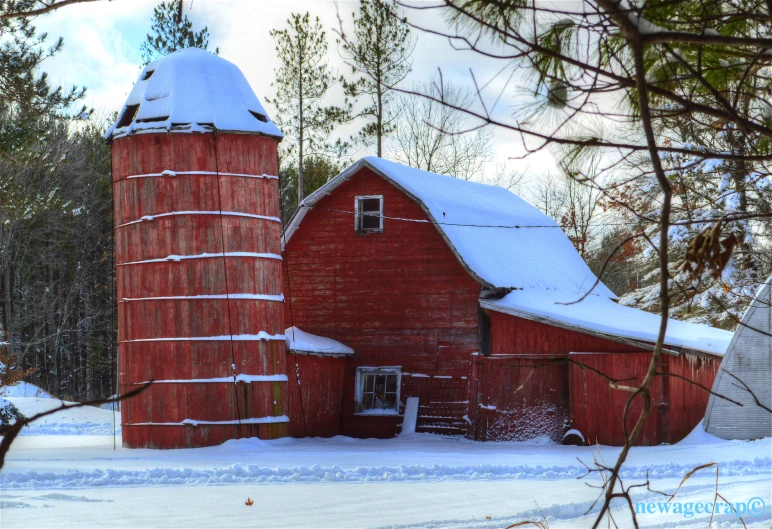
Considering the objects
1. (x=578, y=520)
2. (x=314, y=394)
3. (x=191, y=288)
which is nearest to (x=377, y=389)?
(x=314, y=394)

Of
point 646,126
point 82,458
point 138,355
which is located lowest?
point 82,458

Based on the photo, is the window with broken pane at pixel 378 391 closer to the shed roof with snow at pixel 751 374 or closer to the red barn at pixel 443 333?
the red barn at pixel 443 333

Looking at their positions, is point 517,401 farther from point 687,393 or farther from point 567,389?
point 687,393

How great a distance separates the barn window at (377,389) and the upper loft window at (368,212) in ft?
9.57

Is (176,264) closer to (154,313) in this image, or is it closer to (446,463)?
(154,313)

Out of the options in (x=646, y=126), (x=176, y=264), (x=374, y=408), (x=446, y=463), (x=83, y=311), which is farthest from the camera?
(x=83, y=311)

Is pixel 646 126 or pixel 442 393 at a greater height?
pixel 646 126

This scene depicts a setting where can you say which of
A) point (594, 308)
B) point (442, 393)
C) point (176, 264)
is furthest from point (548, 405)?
point (176, 264)

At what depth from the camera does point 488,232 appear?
20.6 metres

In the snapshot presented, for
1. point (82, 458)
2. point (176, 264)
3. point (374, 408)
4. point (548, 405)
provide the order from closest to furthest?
point (82, 458) → point (176, 264) → point (548, 405) → point (374, 408)

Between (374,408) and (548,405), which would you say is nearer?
(548,405)

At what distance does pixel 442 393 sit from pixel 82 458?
23.2 ft

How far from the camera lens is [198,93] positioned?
16.9 meters

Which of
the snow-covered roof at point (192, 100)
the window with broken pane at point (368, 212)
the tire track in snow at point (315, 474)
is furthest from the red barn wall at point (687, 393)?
the snow-covered roof at point (192, 100)
